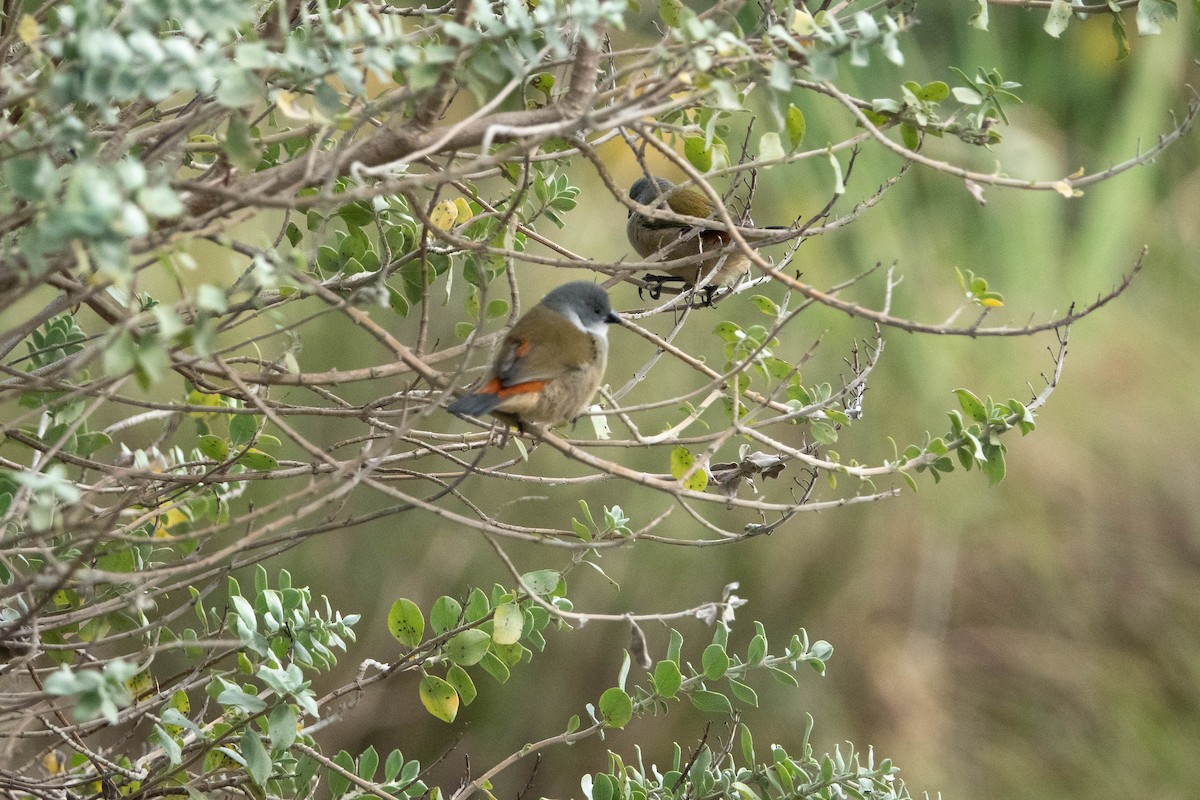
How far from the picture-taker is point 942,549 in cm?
554

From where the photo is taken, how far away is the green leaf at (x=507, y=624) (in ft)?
7.02

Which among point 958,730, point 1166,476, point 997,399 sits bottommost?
point 958,730

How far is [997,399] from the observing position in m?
5.37

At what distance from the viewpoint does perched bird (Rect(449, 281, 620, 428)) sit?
96.3 inches

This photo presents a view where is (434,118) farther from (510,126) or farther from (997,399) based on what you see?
(997,399)

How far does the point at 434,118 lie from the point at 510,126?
0.40ft

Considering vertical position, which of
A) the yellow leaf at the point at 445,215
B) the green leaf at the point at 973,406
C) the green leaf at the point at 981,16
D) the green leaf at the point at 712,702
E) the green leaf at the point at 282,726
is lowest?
the green leaf at the point at 712,702

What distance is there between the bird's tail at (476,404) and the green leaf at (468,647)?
15.8 inches

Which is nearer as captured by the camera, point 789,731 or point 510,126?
point 510,126

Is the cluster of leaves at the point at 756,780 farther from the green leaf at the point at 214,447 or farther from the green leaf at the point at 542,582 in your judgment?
the green leaf at the point at 214,447

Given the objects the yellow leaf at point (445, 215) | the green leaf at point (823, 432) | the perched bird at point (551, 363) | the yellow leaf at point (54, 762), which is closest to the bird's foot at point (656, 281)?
the perched bird at point (551, 363)

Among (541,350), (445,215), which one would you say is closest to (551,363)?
(541,350)

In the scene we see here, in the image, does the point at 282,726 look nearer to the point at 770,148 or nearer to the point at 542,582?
the point at 542,582

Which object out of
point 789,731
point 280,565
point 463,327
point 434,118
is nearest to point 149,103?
point 434,118
